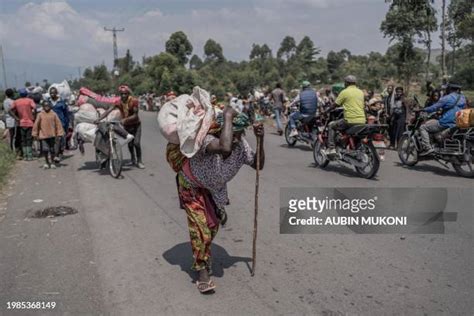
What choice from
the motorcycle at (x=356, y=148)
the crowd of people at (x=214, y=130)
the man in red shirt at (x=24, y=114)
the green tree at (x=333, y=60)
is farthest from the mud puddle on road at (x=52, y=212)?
the green tree at (x=333, y=60)

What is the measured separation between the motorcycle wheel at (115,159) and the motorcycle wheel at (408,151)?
5885 millimetres

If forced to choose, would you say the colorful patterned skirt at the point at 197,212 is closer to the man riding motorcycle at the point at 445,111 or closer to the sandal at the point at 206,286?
the sandal at the point at 206,286

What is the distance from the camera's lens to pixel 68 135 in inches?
527

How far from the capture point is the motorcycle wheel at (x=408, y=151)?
31.3 feet

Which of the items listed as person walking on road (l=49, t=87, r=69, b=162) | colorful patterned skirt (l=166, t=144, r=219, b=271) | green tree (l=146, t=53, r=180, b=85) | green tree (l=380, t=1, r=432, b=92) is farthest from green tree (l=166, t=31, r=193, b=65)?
colorful patterned skirt (l=166, t=144, r=219, b=271)

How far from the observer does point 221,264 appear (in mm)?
4703

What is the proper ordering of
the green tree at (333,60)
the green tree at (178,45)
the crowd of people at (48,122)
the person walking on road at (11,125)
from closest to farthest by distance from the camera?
the crowd of people at (48,122)
the person walking on road at (11,125)
the green tree at (178,45)
the green tree at (333,60)

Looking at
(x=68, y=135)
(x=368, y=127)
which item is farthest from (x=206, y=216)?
(x=68, y=135)

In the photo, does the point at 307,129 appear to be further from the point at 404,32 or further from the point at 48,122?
the point at 404,32

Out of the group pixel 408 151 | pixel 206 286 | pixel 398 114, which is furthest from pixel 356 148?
pixel 206 286

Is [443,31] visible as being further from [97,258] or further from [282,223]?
[97,258]

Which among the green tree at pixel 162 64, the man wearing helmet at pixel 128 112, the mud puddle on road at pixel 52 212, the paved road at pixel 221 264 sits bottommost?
the mud puddle on road at pixel 52 212

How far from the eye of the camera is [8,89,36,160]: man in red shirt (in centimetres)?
1182

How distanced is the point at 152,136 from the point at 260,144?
13.8m
